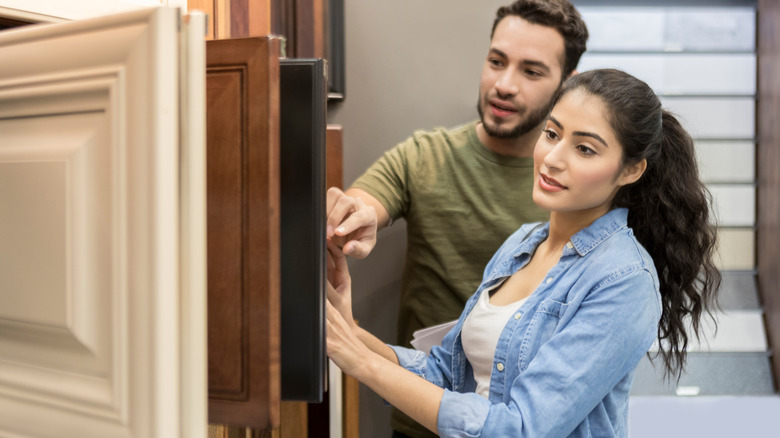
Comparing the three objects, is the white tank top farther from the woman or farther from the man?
the man

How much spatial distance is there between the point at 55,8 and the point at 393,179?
0.96 metres

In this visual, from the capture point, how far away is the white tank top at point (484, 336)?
111 cm

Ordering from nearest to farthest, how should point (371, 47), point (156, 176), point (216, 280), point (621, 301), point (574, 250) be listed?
point (156, 176) → point (216, 280) → point (621, 301) → point (574, 250) → point (371, 47)

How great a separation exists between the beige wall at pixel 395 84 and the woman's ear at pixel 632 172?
0.89m

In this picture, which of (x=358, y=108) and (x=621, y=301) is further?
(x=358, y=108)

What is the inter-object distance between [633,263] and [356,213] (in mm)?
445

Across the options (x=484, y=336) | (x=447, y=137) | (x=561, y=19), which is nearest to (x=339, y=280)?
(x=484, y=336)

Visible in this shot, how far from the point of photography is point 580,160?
3.46ft

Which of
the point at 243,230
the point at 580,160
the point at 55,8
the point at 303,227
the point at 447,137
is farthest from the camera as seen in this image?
the point at 447,137

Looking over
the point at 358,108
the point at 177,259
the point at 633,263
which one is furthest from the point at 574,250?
the point at 358,108

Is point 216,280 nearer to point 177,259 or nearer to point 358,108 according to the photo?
point 177,259

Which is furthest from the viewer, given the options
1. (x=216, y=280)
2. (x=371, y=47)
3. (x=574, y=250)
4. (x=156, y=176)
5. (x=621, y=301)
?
(x=371, y=47)

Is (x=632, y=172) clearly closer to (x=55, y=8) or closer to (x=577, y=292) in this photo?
(x=577, y=292)

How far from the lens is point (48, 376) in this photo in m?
0.54
